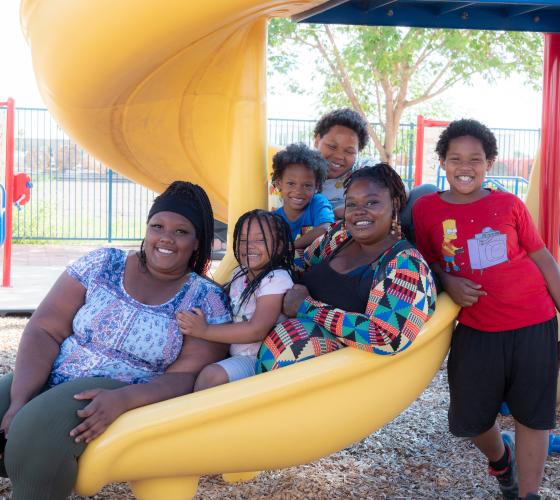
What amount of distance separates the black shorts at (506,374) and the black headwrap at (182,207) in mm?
1022

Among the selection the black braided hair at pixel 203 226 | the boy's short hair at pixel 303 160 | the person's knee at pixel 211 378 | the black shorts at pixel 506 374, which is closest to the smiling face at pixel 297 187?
the boy's short hair at pixel 303 160

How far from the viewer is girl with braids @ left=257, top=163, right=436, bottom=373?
2.21 m

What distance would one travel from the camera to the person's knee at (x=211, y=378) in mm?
2307

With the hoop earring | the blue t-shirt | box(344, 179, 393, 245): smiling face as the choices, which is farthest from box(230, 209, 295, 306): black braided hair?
the blue t-shirt

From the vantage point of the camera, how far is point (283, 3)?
2.48 metres

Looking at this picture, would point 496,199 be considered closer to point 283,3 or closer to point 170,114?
point 283,3

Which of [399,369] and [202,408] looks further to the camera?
[399,369]

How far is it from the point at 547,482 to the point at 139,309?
1.94 metres

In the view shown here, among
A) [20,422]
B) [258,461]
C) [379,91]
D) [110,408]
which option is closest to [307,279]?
[258,461]

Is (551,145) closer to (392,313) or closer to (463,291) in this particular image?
(463,291)

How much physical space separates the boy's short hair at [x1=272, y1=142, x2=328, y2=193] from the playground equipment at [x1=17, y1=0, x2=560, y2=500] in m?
0.09

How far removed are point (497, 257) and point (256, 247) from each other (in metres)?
0.82

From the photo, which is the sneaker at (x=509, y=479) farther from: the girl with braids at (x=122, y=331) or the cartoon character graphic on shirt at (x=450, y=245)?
the girl with braids at (x=122, y=331)

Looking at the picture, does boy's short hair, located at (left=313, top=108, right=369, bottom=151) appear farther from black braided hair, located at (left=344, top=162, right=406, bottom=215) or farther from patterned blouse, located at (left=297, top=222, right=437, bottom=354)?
patterned blouse, located at (left=297, top=222, right=437, bottom=354)
